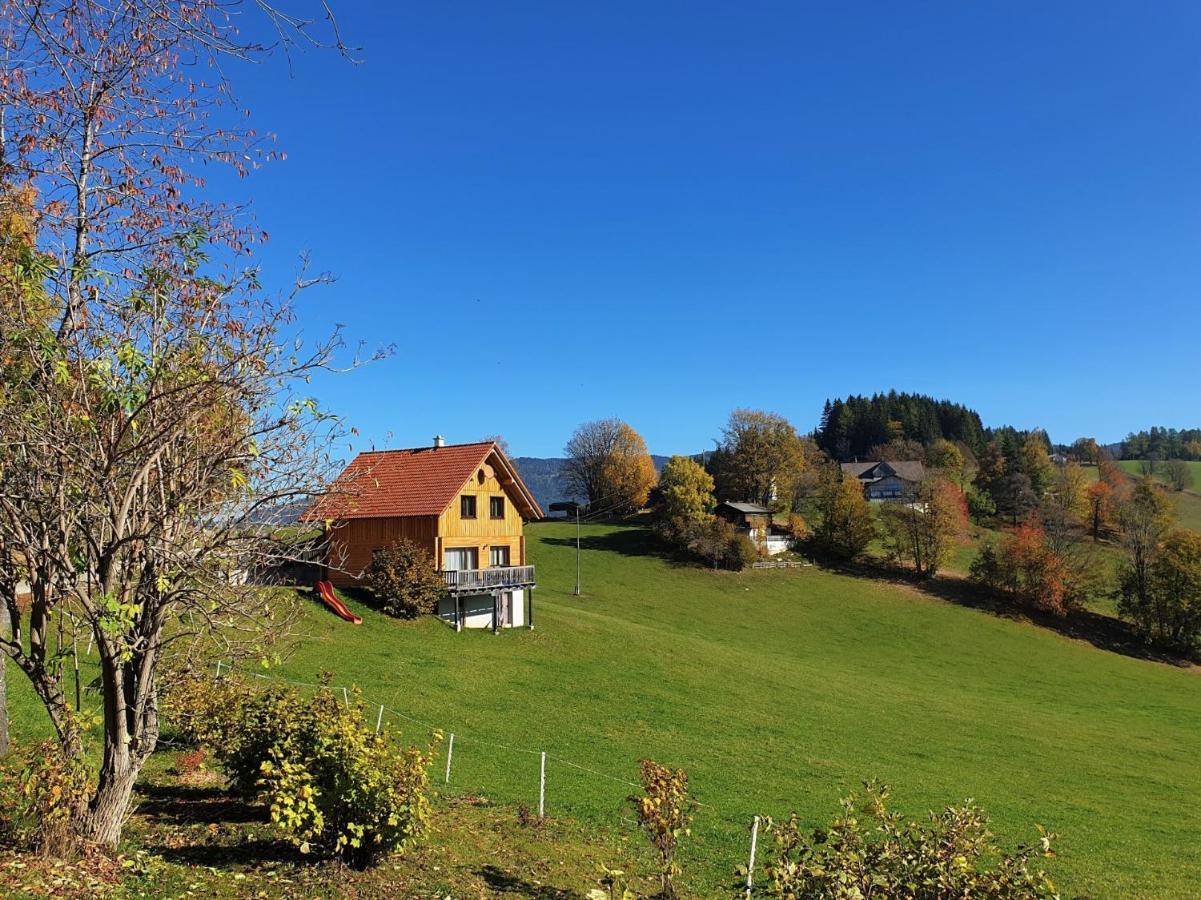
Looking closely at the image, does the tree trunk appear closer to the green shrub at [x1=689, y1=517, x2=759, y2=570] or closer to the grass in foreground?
the grass in foreground

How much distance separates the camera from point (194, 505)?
767cm

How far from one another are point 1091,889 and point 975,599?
57.4 meters

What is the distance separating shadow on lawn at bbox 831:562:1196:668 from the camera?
56.6 metres

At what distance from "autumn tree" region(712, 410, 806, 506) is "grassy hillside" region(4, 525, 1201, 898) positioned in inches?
1432

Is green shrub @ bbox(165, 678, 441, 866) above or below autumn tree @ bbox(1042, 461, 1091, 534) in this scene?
below

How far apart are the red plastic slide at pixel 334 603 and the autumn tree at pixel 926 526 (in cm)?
5540

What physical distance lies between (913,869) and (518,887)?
5.06 metres

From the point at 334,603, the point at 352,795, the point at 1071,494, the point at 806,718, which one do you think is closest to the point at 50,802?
the point at 352,795

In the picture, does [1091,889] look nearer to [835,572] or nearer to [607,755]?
[607,755]

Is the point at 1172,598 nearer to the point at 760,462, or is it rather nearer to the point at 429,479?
the point at 760,462

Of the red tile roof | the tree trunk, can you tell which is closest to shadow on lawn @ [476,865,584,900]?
the tree trunk

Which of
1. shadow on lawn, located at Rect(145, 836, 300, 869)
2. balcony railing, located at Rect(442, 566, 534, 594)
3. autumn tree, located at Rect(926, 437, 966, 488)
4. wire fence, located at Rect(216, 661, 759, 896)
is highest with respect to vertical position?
autumn tree, located at Rect(926, 437, 966, 488)

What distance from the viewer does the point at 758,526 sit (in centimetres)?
7862

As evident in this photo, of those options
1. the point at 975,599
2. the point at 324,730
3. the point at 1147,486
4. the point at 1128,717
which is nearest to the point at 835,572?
the point at 975,599
